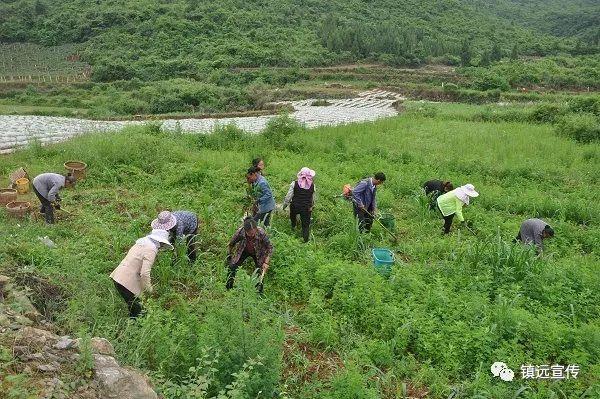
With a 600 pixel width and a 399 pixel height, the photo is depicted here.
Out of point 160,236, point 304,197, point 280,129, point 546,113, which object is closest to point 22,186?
point 160,236

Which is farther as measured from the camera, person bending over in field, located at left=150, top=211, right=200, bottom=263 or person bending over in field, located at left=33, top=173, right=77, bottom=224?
person bending over in field, located at left=33, top=173, right=77, bottom=224

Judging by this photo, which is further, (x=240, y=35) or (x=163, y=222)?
(x=240, y=35)

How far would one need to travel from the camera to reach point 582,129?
1633 centimetres

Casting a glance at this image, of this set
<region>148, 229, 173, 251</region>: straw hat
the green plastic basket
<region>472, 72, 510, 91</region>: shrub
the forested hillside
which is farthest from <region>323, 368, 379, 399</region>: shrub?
the forested hillside

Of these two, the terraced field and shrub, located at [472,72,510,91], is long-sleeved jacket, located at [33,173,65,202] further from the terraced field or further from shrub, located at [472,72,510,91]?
shrub, located at [472,72,510,91]

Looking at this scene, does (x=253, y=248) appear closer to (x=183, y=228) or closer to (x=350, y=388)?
(x=183, y=228)

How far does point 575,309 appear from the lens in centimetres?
573

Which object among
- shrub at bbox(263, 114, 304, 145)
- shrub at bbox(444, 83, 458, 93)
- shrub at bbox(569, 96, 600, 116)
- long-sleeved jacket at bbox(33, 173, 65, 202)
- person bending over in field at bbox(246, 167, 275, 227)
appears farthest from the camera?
shrub at bbox(444, 83, 458, 93)

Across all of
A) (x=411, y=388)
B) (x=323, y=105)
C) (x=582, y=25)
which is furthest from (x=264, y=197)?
(x=582, y=25)

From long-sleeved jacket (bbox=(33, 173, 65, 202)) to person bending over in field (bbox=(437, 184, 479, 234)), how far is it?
6.45 metres

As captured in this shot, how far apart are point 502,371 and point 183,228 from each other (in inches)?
167

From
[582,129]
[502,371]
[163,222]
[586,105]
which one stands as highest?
[163,222]

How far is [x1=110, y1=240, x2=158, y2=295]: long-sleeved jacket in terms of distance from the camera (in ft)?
17.3

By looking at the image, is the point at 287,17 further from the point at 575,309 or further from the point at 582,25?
the point at 575,309
